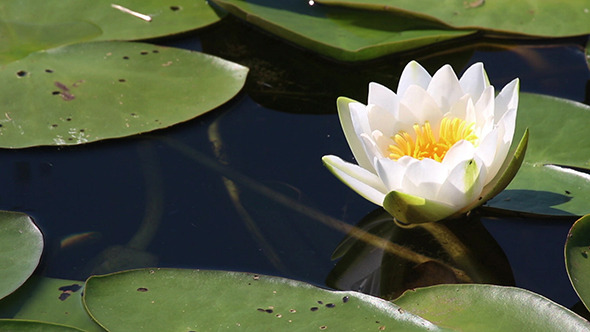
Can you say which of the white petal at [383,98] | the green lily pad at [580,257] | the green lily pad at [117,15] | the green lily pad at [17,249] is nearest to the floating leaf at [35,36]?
the green lily pad at [117,15]

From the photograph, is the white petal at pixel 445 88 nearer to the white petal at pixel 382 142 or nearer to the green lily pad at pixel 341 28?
the white petal at pixel 382 142

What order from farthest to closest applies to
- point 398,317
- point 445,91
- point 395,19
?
1. point 395,19
2. point 445,91
3. point 398,317

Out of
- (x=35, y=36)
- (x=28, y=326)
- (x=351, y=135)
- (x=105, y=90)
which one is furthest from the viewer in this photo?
(x=35, y=36)

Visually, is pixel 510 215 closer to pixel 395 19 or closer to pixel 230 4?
pixel 395 19

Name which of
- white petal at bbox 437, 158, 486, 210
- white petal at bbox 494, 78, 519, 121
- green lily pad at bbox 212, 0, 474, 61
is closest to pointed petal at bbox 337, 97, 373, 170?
white petal at bbox 437, 158, 486, 210

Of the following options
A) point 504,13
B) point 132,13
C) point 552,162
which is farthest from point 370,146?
point 132,13

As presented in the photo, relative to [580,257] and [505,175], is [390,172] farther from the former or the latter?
[580,257]

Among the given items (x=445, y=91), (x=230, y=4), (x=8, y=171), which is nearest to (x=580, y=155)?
(x=445, y=91)
